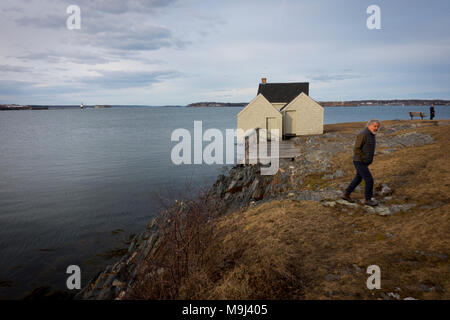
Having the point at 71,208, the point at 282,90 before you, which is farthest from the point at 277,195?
the point at 282,90

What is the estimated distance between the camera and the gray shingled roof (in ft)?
116

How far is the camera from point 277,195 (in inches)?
448

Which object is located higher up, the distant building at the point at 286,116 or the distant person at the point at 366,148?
the distant building at the point at 286,116

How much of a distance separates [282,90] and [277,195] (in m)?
27.9

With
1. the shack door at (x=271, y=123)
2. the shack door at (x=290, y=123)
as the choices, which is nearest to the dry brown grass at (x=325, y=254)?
the shack door at (x=271, y=123)

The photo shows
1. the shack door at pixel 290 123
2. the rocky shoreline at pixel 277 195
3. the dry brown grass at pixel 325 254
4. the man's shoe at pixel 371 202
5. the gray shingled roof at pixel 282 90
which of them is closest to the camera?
the dry brown grass at pixel 325 254

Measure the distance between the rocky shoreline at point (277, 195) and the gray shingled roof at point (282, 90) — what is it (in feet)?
57.3

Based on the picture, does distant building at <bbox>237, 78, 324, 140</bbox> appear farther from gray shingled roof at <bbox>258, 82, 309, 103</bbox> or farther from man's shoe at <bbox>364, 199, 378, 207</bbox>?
man's shoe at <bbox>364, 199, 378, 207</bbox>

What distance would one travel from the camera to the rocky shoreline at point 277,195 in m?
8.02

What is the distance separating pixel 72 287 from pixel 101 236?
359 cm

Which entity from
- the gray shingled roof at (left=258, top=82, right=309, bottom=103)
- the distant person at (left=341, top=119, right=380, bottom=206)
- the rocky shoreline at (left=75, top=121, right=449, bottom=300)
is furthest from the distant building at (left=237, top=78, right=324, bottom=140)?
the distant person at (left=341, top=119, right=380, bottom=206)

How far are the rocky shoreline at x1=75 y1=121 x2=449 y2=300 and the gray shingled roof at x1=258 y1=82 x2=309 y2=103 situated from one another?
57.3 feet

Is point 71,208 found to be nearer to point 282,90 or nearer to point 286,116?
point 286,116

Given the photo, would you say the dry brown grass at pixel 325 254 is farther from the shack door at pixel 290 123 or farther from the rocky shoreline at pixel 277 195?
→ the shack door at pixel 290 123
